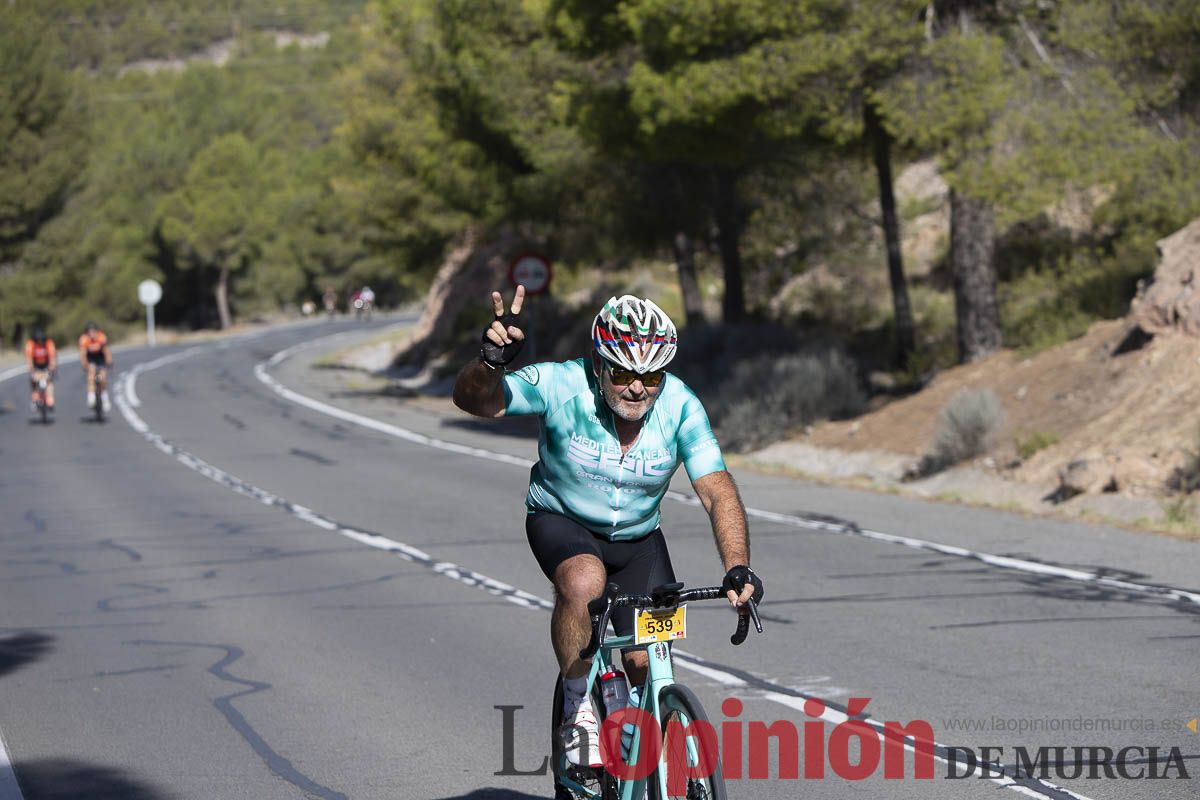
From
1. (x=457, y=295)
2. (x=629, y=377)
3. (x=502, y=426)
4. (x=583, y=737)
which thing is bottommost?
(x=502, y=426)

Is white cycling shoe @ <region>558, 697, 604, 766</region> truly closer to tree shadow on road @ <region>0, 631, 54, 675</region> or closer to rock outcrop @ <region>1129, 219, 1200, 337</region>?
tree shadow on road @ <region>0, 631, 54, 675</region>

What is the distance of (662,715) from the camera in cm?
491

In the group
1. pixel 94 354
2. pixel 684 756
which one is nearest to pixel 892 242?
pixel 94 354

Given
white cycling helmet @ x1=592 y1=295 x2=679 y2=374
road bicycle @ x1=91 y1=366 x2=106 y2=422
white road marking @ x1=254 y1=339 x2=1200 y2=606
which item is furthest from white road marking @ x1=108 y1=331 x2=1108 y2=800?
white cycling helmet @ x1=592 y1=295 x2=679 y2=374

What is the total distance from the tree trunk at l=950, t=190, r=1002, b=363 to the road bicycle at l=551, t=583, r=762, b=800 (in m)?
17.0

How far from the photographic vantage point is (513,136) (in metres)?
28.3

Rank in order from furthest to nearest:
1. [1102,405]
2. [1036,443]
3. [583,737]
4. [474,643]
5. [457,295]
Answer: [457,295], [1102,405], [1036,443], [474,643], [583,737]

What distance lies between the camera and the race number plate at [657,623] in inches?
193

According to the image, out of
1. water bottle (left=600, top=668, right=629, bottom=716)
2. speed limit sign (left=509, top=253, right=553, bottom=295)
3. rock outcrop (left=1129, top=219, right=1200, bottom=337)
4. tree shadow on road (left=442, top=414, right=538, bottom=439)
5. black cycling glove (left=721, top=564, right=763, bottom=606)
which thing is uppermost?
speed limit sign (left=509, top=253, right=553, bottom=295)

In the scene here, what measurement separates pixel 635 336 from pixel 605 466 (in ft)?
1.81

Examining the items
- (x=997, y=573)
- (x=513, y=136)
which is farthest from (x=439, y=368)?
(x=997, y=573)

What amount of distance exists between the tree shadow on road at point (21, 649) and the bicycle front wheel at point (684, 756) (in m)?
5.62

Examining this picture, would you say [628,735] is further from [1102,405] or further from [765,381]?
[765,381]

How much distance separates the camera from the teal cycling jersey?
541cm
